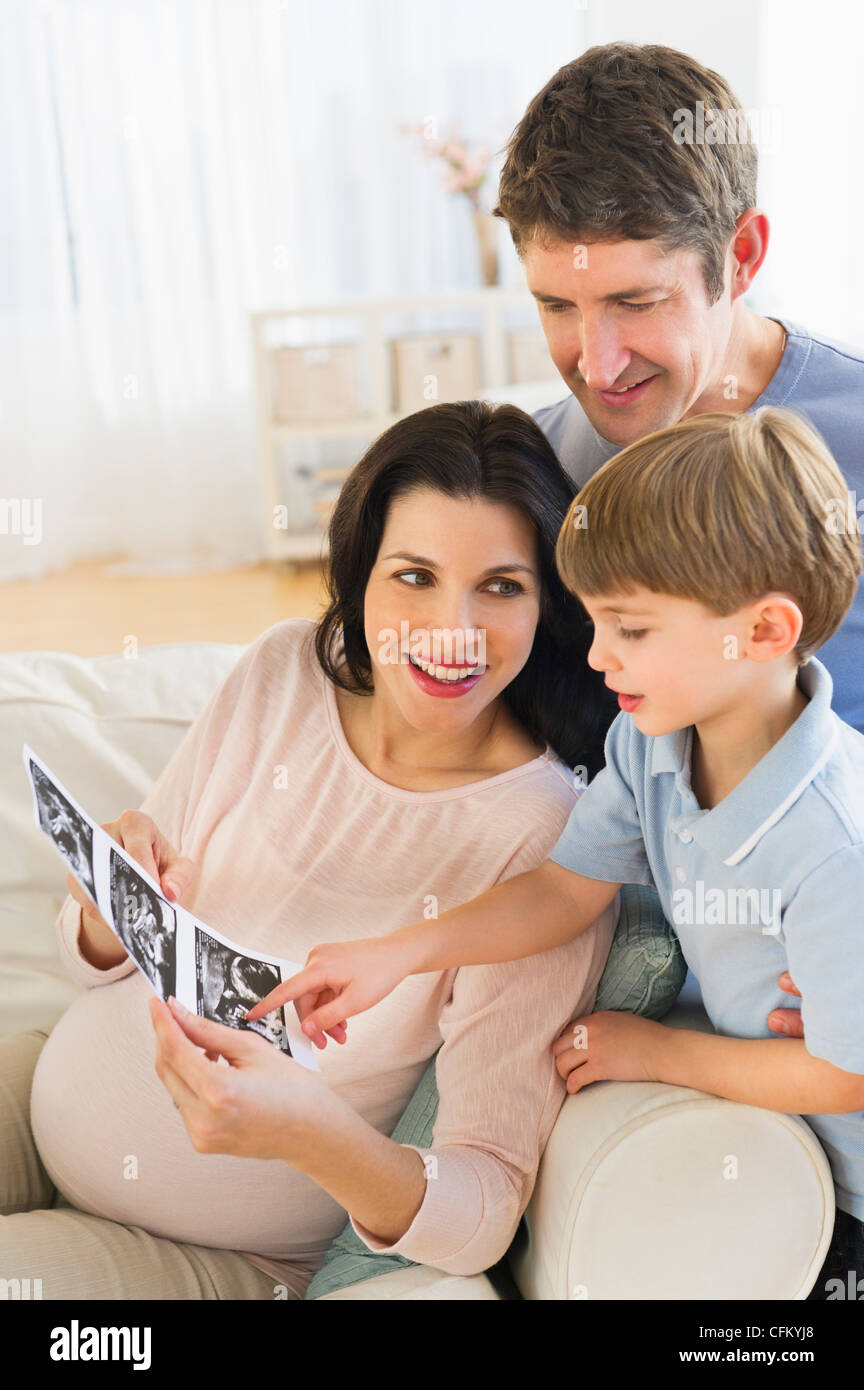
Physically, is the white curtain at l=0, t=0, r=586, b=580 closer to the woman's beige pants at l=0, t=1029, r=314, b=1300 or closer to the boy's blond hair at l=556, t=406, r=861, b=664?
the woman's beige pants at l=0, t=1029, r=314, b=1300

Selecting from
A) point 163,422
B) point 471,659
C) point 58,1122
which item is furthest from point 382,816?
point 163,422

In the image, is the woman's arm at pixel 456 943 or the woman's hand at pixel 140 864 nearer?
the woman's arm at pixel 456 943

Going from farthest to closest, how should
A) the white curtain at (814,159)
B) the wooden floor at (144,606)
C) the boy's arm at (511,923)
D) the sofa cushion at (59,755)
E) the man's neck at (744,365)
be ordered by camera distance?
the white curtain at (814,159)
the wooden floor at (144,606)
the sofa cushion at (59,755)
the man's neck at (744,365)
the boy's arm at (511,923)

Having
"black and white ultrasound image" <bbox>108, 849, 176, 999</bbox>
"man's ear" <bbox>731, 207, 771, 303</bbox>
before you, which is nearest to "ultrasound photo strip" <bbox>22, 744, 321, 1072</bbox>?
"black and white ultrasound image" <bbox>108, 849, 176, 999</bbox>

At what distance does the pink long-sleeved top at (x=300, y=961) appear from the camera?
1.26 meters

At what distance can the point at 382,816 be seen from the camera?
4.77 feet

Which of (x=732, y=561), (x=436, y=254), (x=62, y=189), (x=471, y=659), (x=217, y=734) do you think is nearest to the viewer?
(x=732, y=561)

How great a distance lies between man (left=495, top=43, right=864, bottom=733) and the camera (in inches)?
54.7

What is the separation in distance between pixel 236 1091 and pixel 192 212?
5150 mm

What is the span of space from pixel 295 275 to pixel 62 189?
1.03 metres

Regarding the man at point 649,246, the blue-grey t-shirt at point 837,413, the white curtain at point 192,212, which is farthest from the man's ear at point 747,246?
the white curtain at point 192,212

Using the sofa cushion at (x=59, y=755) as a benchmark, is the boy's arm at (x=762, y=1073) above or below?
below

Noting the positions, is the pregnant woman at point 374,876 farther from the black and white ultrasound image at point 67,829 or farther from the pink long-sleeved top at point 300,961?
the black and white ultrasound image at point 67,829
